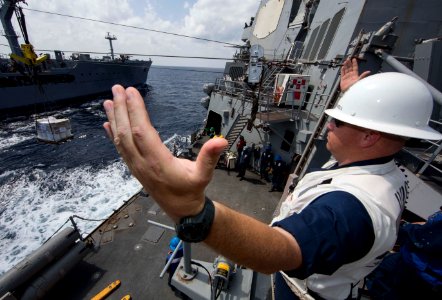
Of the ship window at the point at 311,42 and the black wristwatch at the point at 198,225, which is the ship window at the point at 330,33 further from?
the black wristwatch at the point at 198,225

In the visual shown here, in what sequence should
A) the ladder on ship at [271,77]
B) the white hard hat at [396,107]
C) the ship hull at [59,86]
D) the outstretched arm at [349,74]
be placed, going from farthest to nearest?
Answer: the ship hull at [59,86]
the ladder on ship at [271,77]
the outstretched arm at [349,74]
the white hard hat at [396,107]

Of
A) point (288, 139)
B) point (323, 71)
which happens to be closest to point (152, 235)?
point (288, 139)

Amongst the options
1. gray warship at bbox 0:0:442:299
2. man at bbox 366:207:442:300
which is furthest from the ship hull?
man at bbox 366:207:442:300

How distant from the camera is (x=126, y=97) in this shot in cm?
110

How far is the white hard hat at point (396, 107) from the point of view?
5.47ft

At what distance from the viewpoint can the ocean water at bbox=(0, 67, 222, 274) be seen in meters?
11.3

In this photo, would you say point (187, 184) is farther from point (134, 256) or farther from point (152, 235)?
point (152, 235)

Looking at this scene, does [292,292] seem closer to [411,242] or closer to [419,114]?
[411,242]

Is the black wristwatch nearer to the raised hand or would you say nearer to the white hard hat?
the raised hand

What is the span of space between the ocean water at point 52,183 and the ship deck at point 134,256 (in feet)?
4.88

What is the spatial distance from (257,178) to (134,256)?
6946mm

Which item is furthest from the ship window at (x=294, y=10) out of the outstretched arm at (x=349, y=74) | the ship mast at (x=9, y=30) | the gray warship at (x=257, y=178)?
the ship mast at (x=9, y=30)

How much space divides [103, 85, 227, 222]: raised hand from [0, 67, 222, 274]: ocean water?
22.6 ft

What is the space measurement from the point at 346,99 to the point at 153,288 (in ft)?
20.3
